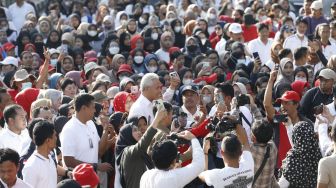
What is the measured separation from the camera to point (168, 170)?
27.2ft

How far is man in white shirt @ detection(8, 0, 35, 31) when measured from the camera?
864 inches

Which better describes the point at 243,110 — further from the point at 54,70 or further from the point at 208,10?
the point at 208,10

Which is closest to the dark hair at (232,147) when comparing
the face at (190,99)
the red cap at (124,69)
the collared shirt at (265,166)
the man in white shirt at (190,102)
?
the collared shirt at (265,166)

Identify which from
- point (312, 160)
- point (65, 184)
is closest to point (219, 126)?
point (312, 160)

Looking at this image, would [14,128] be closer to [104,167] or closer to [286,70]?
[104,167]

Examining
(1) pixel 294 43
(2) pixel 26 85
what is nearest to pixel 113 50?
(1) pixel 294 43

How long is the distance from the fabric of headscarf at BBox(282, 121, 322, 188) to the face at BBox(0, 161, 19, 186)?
9.29 feet

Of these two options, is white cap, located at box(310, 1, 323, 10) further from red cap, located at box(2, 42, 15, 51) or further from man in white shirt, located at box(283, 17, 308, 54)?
red cap, located at box(2, 42, 15, 51)

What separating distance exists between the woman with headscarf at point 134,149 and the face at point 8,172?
1.42m

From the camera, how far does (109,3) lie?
23.5 meters

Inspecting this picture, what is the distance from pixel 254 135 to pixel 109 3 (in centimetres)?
1448

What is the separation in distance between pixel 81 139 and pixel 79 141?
0.09 feet

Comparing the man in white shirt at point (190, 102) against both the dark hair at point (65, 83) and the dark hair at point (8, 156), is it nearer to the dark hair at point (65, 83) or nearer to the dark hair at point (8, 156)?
the dark hair at point (65, 83)

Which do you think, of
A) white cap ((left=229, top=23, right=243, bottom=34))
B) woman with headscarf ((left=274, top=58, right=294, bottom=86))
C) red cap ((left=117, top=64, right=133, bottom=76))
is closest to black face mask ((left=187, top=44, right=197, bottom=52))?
white cap ((left=229, top=23, right=243, bottom=34))
